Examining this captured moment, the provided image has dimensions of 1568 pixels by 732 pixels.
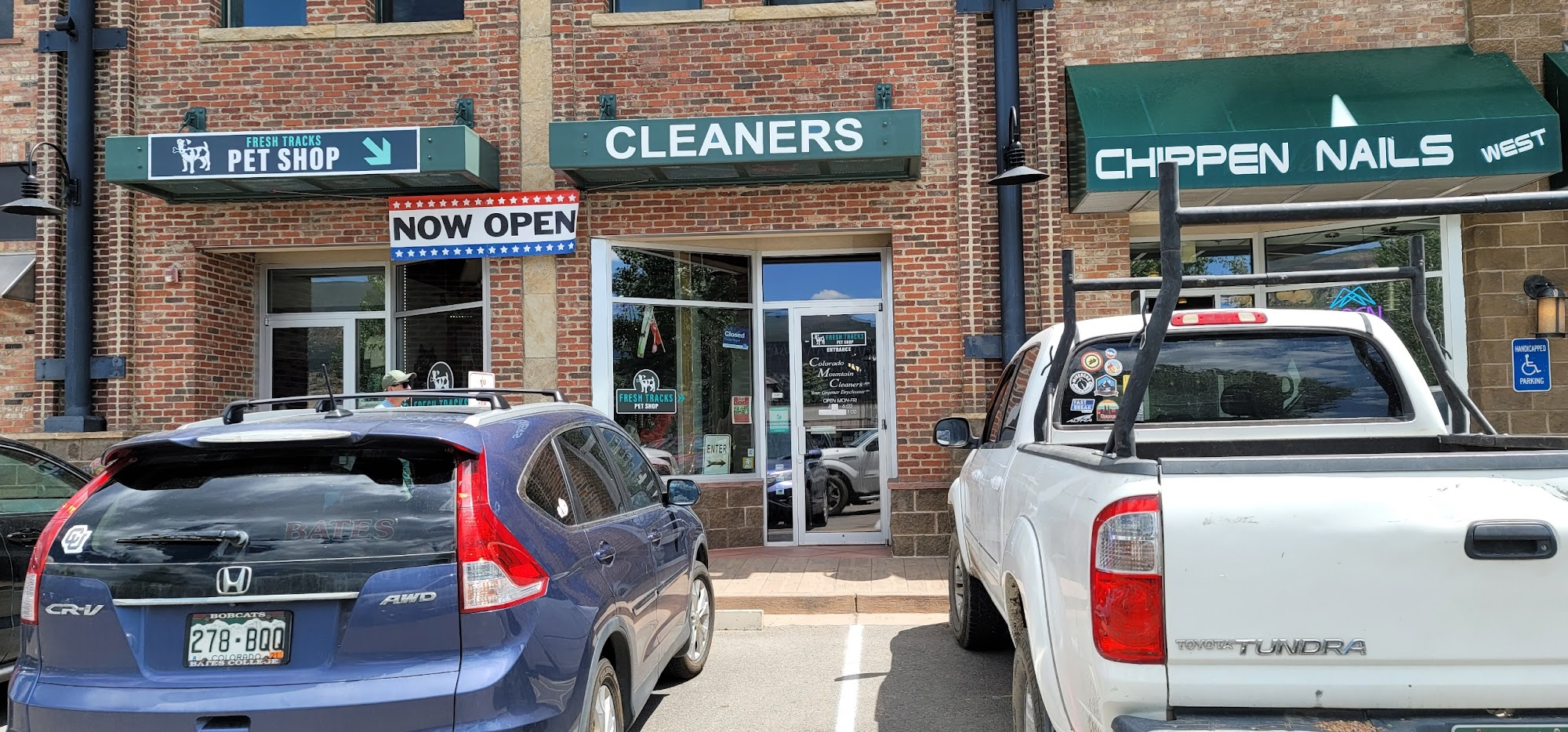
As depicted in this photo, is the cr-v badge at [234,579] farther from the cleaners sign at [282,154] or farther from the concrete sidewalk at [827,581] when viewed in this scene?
the cleaners sign at [282,154]

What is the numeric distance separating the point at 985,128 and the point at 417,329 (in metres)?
6.35

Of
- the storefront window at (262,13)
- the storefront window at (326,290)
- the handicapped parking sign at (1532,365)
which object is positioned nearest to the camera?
the handicapped parking sign at (1532,365)

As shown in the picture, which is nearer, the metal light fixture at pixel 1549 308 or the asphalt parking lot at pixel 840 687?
the asphalt parking lot at pixel 840 687

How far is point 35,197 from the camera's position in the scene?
9.73 metres

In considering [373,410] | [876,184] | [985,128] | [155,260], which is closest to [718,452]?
[876,184]

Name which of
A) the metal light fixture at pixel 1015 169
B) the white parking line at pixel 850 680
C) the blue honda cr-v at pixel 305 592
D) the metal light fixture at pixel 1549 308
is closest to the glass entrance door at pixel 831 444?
the metal light fixture at pixel 1015 169

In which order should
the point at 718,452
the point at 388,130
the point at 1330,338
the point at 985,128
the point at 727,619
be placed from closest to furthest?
the point at 1330,338 → the point at 727,619 → the point at 388,130 → the point at 985,128 → the point at 718,452

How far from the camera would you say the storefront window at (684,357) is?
33.4 ft

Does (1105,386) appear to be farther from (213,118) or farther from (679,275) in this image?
(213,118)

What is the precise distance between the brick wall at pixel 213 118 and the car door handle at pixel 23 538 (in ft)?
16.4

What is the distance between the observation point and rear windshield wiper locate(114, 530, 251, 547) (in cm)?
307

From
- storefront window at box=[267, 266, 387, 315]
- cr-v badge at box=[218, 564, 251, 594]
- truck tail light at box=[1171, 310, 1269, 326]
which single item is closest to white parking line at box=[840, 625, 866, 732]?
truck tail light at box=[1171, 310, 1269, 326]

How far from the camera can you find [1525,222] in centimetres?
Result: 933

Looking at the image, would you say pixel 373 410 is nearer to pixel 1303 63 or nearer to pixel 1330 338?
pixel 1330 338
